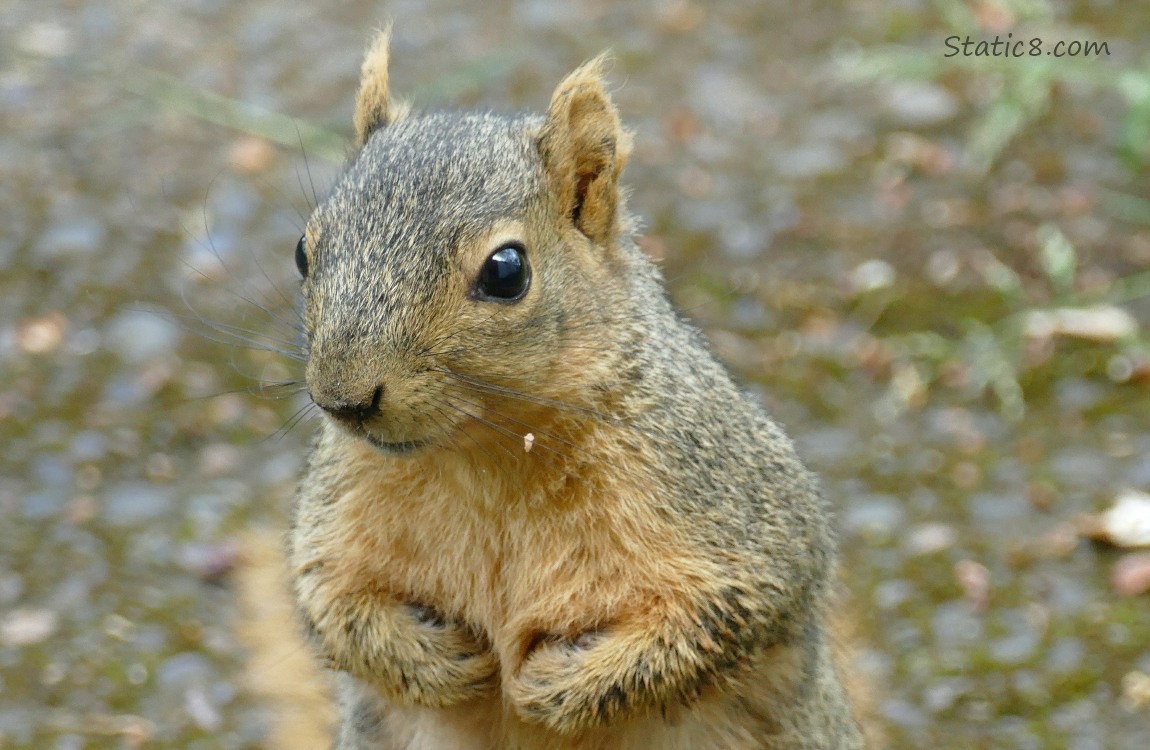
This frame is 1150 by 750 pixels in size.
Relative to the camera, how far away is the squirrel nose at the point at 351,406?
1825mm

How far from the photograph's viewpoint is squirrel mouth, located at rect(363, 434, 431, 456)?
1.93 meters

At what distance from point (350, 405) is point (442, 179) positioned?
0.39 metres

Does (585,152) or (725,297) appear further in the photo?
(725,297)

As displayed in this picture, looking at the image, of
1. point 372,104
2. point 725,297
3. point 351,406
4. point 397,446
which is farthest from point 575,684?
point 725,297

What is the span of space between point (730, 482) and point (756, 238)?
205cm

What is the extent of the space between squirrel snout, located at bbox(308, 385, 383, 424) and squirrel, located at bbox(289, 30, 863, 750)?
0.05 m

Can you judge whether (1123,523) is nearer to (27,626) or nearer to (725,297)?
(725,297)

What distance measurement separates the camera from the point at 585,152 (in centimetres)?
223

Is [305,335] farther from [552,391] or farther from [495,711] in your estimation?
[495,711]

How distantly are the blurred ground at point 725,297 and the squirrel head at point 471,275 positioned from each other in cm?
51

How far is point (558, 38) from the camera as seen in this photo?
193 inches

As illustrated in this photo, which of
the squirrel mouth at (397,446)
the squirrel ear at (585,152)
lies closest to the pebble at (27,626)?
the squirrel mouth at (397,446)

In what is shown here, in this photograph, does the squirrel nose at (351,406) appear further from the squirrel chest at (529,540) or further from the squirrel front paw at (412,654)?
the squirrel front paw at (412,654)

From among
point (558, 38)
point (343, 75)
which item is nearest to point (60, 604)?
point (343, 75)
